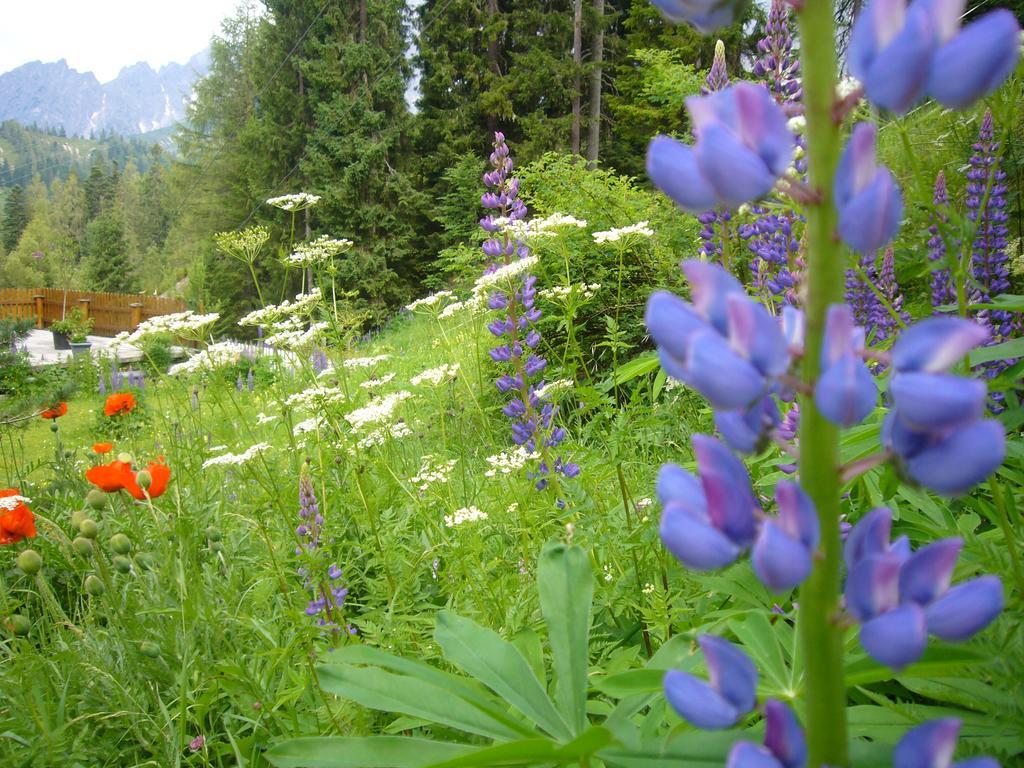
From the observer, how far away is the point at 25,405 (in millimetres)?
3197

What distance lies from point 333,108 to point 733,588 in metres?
20.5

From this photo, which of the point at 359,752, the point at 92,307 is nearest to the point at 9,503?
the point at 359,752

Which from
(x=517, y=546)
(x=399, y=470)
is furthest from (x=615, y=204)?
(x=517, y=546)

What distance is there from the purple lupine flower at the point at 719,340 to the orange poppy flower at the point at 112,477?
7.01 feet

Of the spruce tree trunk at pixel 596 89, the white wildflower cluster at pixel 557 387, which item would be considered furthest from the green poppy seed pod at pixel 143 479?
the spruce tree trunk at pixel 596 89

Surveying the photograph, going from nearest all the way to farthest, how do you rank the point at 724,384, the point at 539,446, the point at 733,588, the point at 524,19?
the point at 724,384 < the point at 733,588 < the point at 539,446 < the point at 524,19

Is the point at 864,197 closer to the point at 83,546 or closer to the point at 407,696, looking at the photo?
the point at 407,696

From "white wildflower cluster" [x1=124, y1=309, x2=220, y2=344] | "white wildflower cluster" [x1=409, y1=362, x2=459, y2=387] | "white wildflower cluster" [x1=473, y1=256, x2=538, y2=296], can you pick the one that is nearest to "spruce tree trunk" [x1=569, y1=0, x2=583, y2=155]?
"white wildflower cluster" [x1=124, y1=309, x2=220, y2=344]

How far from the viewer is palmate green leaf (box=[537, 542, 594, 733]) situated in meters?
0.90

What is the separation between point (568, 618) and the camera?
3.25 feet

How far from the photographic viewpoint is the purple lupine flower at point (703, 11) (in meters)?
0.61

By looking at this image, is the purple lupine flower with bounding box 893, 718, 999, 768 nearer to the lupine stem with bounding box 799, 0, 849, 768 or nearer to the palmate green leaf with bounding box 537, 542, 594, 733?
the lupine stem with bounding box 799, 0, 849, 768

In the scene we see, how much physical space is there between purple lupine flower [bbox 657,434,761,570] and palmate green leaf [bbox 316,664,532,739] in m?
0.43

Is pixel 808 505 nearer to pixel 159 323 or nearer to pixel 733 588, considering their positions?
pixel 733 588
